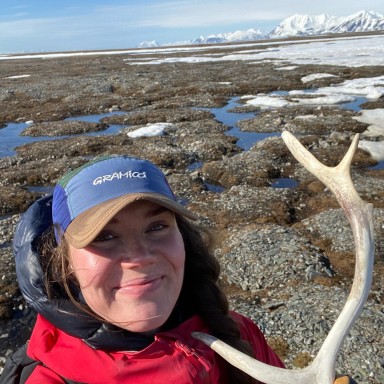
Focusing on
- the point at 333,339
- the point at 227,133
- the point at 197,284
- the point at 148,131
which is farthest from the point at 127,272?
→ the point at 148,131

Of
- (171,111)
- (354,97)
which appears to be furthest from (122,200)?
(354,97)

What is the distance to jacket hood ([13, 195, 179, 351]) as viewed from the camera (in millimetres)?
2777

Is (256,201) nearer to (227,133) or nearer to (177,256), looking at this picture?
(227,133)

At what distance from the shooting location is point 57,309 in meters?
2.82

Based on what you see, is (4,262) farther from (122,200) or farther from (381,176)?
(381,176)

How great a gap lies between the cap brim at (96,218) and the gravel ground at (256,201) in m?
6.32

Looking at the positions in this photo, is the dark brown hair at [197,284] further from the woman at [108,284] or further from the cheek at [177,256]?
the cheek at [177,256]

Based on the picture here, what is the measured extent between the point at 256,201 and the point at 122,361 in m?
13.0

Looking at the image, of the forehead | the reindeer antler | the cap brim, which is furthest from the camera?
the reindeer antler

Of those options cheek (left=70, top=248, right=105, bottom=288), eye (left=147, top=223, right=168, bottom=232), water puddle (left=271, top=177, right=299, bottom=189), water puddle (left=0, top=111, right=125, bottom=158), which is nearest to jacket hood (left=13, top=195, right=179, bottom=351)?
cheek (left=70, top=248, right=105, bottom=288)

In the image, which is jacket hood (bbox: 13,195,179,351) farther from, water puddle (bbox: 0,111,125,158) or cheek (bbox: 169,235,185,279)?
water puddle (bbox: 0,111,125,158)

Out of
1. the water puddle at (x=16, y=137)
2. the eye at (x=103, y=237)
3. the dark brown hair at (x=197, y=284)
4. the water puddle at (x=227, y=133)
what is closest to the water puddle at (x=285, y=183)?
the water puddle at (x=227, y=133)

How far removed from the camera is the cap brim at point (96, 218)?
8.48 ft

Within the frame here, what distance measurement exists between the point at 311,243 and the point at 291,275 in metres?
1.93
